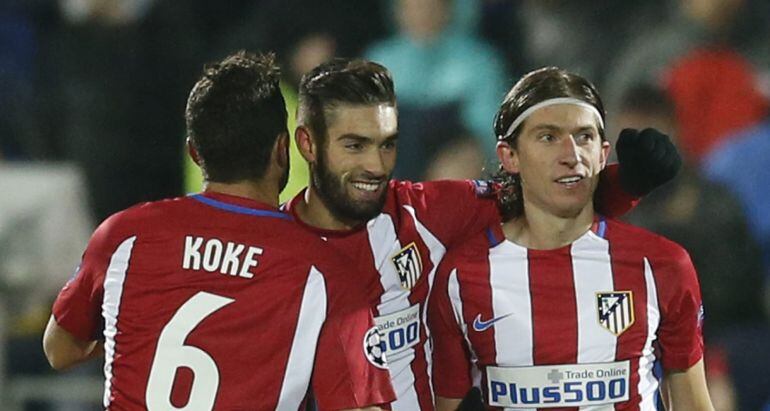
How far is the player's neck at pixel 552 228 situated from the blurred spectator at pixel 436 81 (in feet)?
9.79

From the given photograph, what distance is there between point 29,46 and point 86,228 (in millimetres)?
1017

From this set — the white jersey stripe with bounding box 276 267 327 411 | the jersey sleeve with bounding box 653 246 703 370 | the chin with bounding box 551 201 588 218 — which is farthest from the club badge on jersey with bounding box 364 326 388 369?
the jersey sleeve with bounding box 653 246 703 370

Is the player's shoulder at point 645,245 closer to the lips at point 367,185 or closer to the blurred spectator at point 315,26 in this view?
the lips at point 367,185

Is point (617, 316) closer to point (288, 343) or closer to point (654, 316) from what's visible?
point (654, 316)

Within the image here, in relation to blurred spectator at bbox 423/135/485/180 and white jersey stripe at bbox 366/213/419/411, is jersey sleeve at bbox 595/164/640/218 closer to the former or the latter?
white jersey stripe at bbox 366/213/419/411

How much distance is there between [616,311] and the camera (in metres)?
3.07

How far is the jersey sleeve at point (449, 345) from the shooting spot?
3.14 meters

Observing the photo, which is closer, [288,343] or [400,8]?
[288,343]

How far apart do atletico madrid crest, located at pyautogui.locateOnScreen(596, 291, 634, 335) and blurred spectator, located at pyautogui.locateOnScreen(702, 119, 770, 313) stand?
10.2ft

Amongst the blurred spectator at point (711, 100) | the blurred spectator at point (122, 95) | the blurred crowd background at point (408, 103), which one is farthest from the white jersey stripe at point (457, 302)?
the blurred spectator at point (122, 95)

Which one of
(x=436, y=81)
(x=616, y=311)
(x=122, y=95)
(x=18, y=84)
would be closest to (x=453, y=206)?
(x=616, y=311)

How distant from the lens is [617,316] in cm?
306

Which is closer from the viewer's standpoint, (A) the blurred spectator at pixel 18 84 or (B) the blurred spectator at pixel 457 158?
(B) the blurred spectator at pixel 457 158

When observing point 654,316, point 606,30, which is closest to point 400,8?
point 606,30
